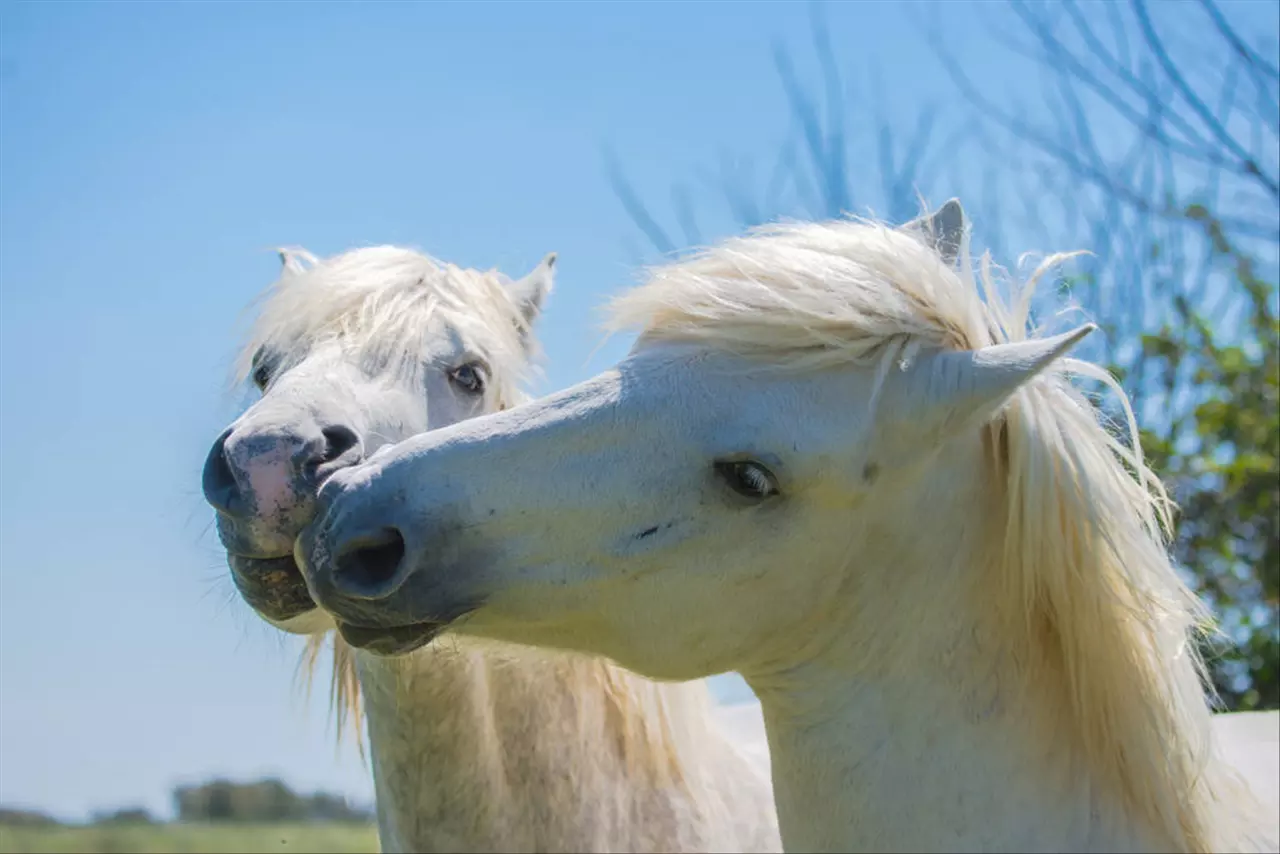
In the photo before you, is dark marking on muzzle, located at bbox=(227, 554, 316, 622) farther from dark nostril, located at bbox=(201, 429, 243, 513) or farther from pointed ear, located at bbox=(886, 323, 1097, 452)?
pointed ear, located at bbox=(886, 323, 1097, 452)

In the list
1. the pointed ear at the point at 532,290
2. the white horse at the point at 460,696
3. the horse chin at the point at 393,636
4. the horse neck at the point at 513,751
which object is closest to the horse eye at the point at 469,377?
the white horse at the point at 460,696

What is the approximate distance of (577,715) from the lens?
334 centimetres

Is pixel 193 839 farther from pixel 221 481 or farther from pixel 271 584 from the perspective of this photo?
pixel 221 481

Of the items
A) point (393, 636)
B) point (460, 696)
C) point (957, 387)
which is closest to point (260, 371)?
point (460, 696)

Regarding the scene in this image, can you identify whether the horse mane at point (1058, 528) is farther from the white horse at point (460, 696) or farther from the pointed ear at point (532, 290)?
the pointed ear at point (532, 290)

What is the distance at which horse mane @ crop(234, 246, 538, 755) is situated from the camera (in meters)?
3.29

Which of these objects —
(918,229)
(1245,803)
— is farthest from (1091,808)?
(918,229)

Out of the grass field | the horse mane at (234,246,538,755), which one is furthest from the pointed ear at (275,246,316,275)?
the grass field

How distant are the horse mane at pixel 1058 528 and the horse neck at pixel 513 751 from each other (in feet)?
3.67

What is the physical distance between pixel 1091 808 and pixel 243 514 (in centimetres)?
160

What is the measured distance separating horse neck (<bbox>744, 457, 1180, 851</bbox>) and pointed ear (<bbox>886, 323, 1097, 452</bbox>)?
12 centimetres

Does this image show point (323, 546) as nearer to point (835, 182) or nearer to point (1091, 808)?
point (1091, 808)

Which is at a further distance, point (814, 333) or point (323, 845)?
point (323, 845)

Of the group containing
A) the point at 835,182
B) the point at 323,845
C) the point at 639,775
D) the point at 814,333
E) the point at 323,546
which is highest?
the point at 835,182
